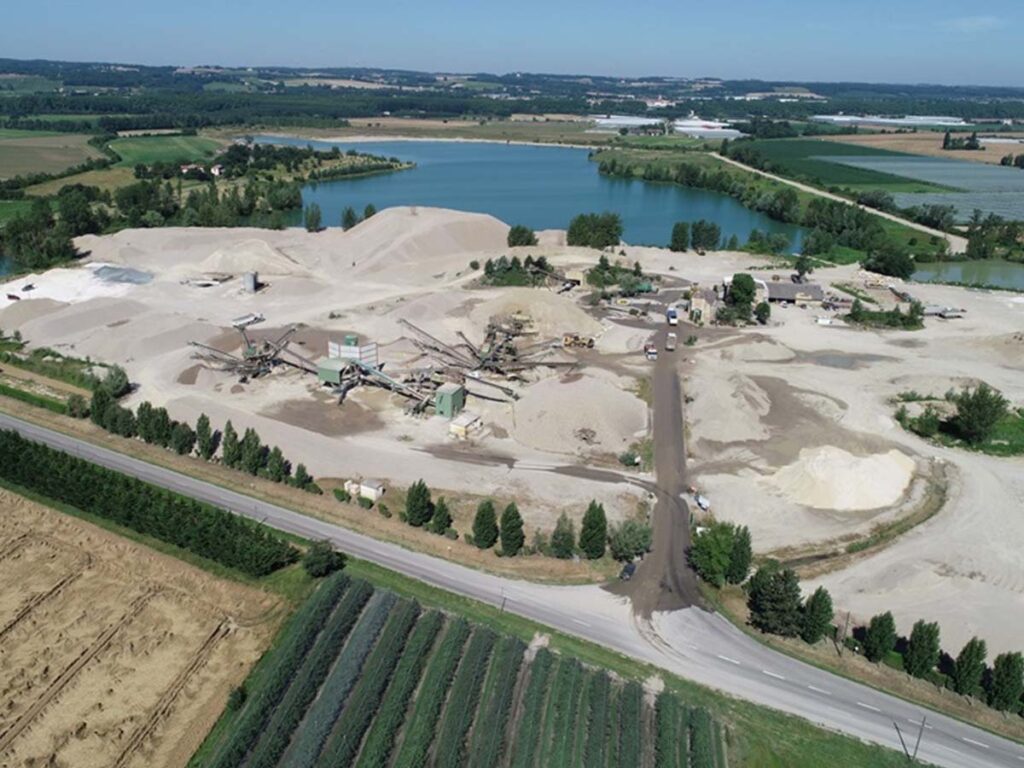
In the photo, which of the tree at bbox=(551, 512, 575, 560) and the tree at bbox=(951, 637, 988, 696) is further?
the tree at bbox=(551, 512, 575, 560)

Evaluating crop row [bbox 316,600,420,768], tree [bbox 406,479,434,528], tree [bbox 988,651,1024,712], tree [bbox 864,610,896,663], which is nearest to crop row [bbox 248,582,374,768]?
crop row [bbox 316,600,420,768]

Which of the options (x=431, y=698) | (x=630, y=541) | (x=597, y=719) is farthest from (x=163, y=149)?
(x=597, y=719)

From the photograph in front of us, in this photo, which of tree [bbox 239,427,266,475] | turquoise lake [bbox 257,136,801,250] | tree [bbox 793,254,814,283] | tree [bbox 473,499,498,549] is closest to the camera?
tree [bbox 473,499,498,549]

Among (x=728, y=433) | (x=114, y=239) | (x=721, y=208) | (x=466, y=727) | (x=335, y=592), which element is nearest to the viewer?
(x=466, y=727)

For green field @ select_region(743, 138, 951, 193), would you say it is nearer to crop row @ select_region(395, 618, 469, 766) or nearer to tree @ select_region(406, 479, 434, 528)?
tree @ select_region(406, 479, 434, 528)

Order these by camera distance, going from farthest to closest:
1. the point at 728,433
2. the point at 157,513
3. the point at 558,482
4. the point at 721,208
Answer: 1. the point at 721,208
2. the point at 728,433
3. the point at 558,482
4. the point at 157,513

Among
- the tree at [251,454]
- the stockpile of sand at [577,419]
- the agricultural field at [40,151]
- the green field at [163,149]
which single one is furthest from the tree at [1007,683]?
the green field at [163,149]

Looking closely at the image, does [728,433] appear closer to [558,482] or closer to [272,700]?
[558,482]

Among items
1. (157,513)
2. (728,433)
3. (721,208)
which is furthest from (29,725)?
(721,208)
